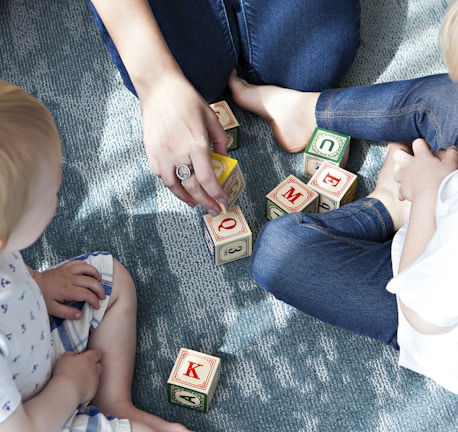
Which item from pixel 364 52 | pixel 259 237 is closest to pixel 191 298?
pixel 259 237

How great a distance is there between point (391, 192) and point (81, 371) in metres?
0.65

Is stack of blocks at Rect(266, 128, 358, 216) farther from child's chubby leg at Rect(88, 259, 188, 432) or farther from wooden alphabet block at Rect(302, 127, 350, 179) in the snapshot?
child's chubby leg at Rect(88, 259, 188, 432)

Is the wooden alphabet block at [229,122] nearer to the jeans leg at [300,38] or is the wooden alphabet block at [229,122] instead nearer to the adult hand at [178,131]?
the jeans leg at [300,38]

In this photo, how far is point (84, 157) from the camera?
1.54m

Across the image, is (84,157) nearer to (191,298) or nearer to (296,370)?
(191,298)

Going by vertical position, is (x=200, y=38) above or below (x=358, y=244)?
above

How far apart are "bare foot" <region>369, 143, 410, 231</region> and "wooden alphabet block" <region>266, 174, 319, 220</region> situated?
117 millimetres

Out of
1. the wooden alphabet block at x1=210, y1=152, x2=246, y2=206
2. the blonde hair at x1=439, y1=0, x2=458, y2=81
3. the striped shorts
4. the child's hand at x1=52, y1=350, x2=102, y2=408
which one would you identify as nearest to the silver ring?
the wooden alphabet block at x1=210, y1=152, x2=246, y2=206

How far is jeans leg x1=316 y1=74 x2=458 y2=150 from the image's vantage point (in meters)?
1.32

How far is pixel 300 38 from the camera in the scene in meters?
1.52

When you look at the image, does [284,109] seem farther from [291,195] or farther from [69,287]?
[69,287]

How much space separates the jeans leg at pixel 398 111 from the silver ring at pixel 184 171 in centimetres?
42

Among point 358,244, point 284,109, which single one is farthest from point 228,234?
point 284,109

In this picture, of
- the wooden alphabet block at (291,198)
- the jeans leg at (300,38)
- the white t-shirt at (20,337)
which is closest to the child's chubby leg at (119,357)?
the white t-shirt at (20,337)
